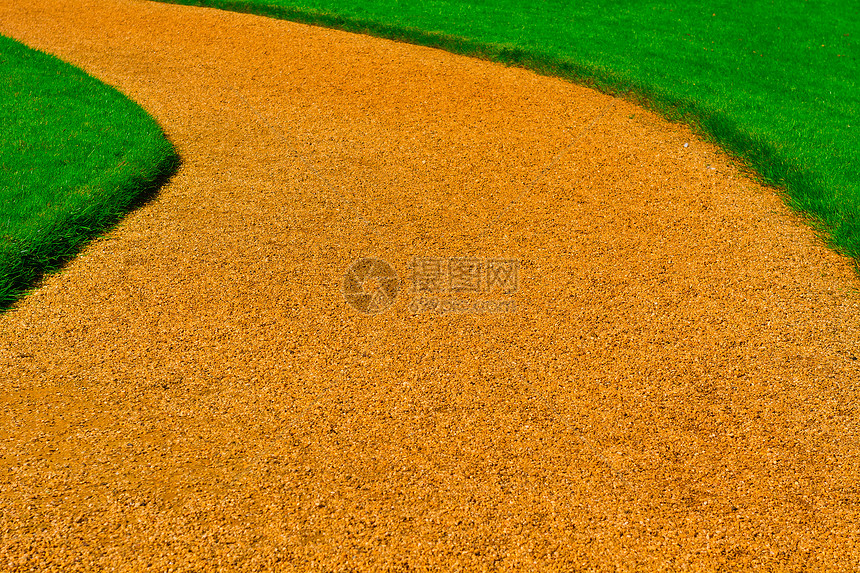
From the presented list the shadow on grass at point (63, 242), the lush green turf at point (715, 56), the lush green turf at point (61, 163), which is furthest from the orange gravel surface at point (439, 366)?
the lush green turf at point (715, 56)

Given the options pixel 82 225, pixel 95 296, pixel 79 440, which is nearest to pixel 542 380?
pixel 79 440

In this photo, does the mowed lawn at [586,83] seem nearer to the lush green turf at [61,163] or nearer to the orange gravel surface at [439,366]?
the lush green turf at [61,163]

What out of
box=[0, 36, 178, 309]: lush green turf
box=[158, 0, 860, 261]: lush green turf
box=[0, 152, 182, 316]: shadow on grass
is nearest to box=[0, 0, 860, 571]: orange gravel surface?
box=[0, 152, 182, 316]: shadow on grass

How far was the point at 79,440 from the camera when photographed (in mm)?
3619

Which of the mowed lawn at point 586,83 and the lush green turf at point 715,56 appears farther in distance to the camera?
the lush green turf at point 715,56

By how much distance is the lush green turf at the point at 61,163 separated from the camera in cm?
502

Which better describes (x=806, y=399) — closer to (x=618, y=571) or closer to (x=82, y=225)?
(x=618, y=571)

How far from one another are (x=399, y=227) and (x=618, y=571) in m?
3.26

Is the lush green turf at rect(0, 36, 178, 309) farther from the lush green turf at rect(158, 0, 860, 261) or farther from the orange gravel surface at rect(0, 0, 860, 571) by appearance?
the lush green turf at rect(158, 0, 860, 261)

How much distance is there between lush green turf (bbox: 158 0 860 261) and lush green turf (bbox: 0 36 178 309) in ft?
11.8

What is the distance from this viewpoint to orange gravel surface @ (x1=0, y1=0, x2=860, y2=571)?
3221 mm

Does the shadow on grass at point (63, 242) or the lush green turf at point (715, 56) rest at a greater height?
the lush green turf at point (715, 56)

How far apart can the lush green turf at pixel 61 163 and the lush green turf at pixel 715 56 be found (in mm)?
3592

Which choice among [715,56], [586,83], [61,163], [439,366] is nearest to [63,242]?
[61,163]
